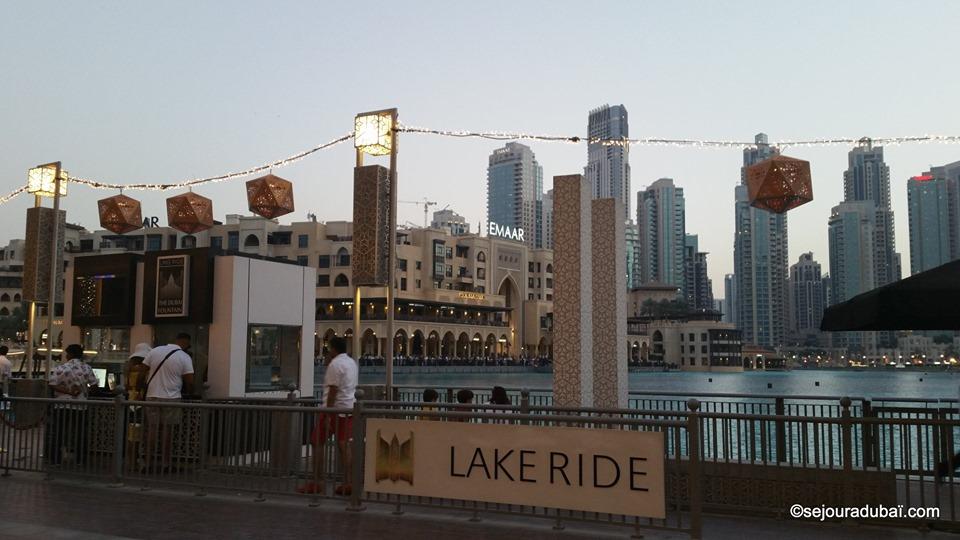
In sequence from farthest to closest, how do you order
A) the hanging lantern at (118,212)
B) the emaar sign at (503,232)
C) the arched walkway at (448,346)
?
the emaar sign at (503,232)
the arched walkway at (448,346)
the hanging lantern at (118,212)

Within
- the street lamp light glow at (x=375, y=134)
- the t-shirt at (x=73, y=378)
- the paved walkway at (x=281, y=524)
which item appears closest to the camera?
the paved walkway at (x=281, y=524)

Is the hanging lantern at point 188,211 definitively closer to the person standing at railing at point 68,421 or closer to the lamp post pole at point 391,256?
the lamp post pole at point 391,256

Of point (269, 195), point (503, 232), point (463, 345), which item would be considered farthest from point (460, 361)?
point (269, 195)

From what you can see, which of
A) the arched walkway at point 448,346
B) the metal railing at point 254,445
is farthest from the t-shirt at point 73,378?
the arched walkway at point 448,346

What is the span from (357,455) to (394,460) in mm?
484

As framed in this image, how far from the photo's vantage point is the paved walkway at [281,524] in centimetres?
752

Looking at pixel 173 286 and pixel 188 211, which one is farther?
pixel 188 211

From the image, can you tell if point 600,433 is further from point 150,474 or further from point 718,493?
point 150,474

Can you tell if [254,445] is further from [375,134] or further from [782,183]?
[782,183]

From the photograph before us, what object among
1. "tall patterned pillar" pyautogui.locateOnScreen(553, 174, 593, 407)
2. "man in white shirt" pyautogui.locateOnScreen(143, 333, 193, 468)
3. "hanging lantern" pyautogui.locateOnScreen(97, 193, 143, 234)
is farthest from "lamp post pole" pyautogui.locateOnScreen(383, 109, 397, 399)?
"hanging lantern" pyautogui.locateOnScreen(97, 193, 143, 234)

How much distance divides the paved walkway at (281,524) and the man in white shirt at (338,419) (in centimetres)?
33

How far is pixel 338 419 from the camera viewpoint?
30.5 ft

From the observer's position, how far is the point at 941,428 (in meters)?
8.52

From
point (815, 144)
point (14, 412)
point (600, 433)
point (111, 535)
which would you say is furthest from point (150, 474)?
point (815, 144)
